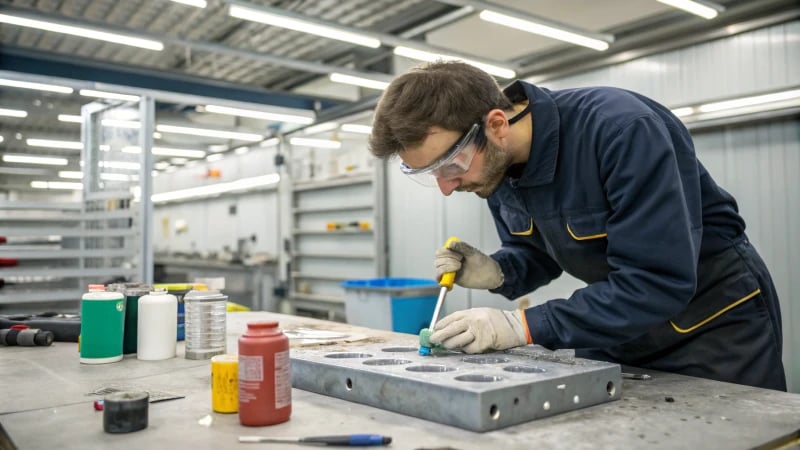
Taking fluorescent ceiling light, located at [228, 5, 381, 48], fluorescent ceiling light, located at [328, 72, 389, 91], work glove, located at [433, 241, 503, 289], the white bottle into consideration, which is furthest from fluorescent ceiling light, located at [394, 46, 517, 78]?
the white bottle

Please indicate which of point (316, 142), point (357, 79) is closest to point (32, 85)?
point (357, 79)

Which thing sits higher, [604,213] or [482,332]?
[604,213]

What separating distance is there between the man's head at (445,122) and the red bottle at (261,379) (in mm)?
545

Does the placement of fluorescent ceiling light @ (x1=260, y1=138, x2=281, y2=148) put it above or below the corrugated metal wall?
above

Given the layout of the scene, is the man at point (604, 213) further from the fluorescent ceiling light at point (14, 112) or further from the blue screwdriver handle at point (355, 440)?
the fluorescent ceiling light at point (14, 112)

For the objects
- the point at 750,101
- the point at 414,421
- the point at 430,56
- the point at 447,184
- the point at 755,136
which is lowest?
the point at 414,421

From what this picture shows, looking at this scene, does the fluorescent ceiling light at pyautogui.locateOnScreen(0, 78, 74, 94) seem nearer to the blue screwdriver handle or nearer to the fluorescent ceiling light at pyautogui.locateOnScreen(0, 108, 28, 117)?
the fluorescent ceiling light at pyautogui.locateOnScreen(0, 108, 28, 117)

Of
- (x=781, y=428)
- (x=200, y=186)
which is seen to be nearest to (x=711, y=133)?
(x=781, y=428)

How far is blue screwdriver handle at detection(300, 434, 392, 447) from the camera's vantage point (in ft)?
2.78

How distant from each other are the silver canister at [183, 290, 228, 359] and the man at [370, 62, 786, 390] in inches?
23.8

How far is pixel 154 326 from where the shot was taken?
5.23 feet

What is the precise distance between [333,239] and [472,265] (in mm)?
4706

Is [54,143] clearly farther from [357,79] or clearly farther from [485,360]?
[485,360]

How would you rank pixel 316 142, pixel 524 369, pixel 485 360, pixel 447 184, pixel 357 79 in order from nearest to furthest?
pixel 524 369
pixel 485 360
pixel 447 184
pixel 357 79
pixel 316 142
